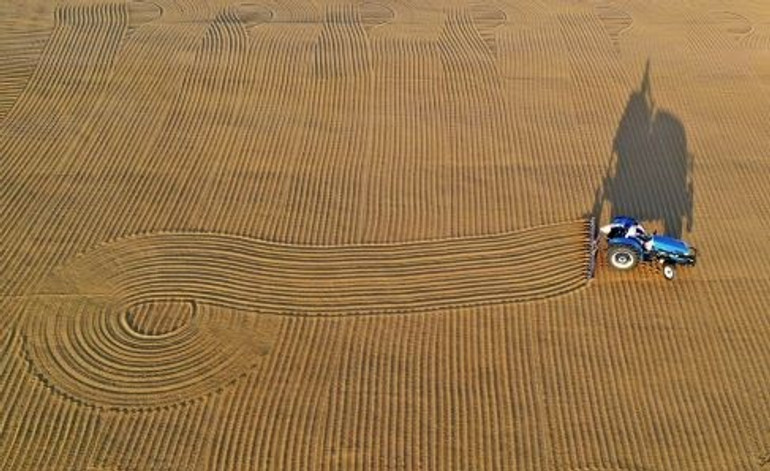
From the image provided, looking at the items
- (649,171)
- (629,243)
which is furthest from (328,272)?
(649,171)

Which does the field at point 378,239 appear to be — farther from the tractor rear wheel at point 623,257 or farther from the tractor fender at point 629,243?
the tractor fender at point 629,243

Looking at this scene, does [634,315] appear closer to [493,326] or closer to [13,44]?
[493,326]

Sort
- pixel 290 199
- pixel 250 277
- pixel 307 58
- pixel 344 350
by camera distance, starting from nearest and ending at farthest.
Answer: pixel 344 350 < pixel 250 277 < pixel 290 199 < pixel 307 58

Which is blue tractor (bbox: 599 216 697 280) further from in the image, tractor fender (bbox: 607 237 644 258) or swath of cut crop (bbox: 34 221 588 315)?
swath of cut crop (bbox: 34 221 588 315)

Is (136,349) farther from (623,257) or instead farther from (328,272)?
(623,257)

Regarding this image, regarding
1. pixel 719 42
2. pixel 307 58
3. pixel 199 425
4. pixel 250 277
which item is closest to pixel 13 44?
pixel 307 58
